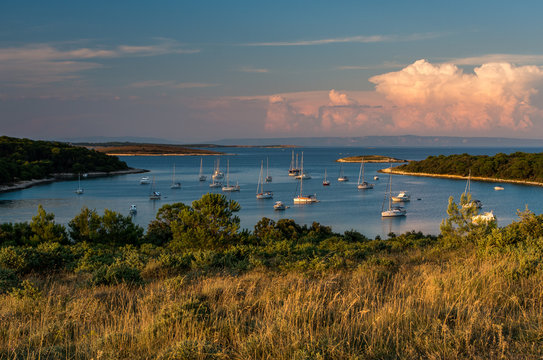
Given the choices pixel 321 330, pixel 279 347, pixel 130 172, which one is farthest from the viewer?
pixel 130 172

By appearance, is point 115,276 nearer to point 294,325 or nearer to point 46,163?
point 294,325

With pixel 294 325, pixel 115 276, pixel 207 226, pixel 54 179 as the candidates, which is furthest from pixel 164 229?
pixel 54 179

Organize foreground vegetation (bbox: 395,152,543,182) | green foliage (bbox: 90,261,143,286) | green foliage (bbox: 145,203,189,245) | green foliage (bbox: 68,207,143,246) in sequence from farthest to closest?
foreground vegetation (bbox: 395,152,543,182)
green foliage (bbox: 145,203,189,245)
green foliage (bbox: 68,207,143,246)
green foliage (bbox: 90,261,143,286)

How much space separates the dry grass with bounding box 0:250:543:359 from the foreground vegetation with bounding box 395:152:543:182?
10644cm

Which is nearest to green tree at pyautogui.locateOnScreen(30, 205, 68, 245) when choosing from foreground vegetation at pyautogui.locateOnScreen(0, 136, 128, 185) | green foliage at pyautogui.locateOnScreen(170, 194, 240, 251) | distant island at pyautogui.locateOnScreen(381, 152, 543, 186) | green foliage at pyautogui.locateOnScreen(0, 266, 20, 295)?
green foliage at pyautogui.locateOnScreen(170, 194, 240, 251)

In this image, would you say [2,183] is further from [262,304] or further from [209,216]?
[262,304]

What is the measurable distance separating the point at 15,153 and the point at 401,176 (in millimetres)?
104713

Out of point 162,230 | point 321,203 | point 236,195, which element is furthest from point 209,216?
point 236,195

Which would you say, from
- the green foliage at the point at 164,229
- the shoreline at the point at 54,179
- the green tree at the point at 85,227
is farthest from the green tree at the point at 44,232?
the shoreline at the point at 54,179

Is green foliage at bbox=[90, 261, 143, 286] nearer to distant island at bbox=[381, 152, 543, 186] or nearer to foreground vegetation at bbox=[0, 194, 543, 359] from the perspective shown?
foreground vegetation at bbox=[0, 194, 543, 359]

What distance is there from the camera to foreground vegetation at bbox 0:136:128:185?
102 m

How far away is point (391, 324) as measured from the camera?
409cm

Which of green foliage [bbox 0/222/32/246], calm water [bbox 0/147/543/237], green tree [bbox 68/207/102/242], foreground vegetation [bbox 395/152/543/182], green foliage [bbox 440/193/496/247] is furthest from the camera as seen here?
foreground vegetation [bbox 395/152/543/182]

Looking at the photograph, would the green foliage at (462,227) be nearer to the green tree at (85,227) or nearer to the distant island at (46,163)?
the green tree at (85,227)
